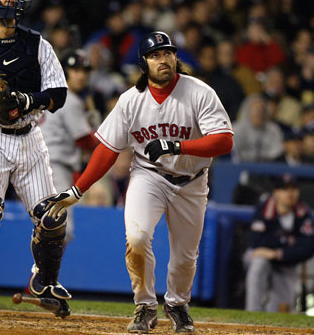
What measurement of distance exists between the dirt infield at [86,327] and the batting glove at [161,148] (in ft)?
3.64

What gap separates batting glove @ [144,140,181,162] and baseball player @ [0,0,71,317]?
888mm

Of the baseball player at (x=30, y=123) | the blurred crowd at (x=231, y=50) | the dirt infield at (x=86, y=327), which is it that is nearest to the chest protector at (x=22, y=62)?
the baseball player at (x=30, y=123)

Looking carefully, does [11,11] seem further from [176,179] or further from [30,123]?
[176,179]

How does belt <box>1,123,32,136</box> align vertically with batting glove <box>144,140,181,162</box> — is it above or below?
below

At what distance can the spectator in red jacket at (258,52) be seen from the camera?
13.7 metres

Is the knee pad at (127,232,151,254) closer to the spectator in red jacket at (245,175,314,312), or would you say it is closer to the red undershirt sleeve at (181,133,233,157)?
the red undershirt sleeve at (181,133,233,157)

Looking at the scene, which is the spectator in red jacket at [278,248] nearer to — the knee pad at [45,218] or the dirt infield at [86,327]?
the dirt infield at [86,327]

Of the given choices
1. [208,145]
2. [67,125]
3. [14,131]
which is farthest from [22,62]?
[67,125]

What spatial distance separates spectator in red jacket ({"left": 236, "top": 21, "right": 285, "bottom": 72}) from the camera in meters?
13.7

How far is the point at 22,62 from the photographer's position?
664cm

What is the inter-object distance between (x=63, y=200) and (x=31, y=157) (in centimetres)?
39

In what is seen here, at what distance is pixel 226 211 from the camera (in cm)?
1036

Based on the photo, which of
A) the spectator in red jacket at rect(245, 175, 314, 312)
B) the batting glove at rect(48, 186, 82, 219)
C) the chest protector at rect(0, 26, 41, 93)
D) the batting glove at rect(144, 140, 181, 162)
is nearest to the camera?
the batting glove at rect(144, 140, 181, 162)

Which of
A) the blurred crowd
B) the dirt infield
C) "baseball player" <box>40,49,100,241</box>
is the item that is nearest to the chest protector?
the dirt infield
